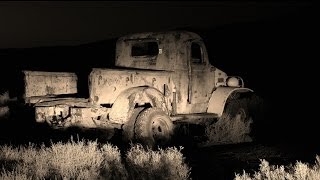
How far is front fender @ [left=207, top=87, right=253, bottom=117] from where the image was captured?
469 inches

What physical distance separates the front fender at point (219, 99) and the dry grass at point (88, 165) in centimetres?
452

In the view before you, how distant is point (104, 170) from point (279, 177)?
2480 mm

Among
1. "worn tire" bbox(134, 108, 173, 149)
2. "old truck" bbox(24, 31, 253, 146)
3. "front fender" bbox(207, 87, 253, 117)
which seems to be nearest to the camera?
"old truck" bbox(24, 31, 253, 146)

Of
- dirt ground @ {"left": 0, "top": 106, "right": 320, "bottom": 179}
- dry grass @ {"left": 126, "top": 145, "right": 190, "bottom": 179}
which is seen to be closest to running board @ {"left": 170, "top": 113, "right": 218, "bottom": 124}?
dirt ground @ {"left": 0, "top": 106, "right": 320, "bottom": 179}

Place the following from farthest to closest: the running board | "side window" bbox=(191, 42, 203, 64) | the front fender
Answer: "side window" bbox=(191, 42, 203, 64) → the front fender → the running board

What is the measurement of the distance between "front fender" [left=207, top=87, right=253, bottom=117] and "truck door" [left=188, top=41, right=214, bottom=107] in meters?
0.15

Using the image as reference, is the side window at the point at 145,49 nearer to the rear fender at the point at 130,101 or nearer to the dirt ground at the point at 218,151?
the rear fender at the point at 130,101

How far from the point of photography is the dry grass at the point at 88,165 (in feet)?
21.9

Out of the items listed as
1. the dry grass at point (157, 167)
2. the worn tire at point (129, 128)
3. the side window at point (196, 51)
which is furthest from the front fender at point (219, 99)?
the dry grass at point (157, 167)

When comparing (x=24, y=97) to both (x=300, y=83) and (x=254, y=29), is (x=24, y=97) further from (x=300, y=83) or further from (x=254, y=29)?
(x=254, y=29)

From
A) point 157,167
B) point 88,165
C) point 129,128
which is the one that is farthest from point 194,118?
point 88,165

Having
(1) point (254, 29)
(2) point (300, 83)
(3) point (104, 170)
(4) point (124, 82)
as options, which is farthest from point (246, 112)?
(1) point (254, 29)

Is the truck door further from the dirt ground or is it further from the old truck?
the dirt ground

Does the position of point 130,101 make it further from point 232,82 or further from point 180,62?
point 232,82
